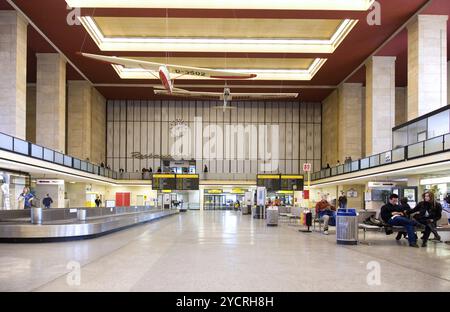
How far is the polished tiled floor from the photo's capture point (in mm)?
6145

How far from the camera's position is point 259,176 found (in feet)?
131

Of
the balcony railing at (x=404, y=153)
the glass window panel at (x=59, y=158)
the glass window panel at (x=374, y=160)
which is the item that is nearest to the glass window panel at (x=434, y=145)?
the balcony railing at (x=404, y=153)

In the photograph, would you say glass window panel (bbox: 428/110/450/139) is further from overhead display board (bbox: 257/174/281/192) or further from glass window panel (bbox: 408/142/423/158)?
overhead display board (bbox: 257/174/281/192)

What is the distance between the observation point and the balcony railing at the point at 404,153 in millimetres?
21656

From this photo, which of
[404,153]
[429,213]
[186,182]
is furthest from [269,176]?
[429,213]

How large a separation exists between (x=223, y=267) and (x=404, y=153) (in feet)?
68.9

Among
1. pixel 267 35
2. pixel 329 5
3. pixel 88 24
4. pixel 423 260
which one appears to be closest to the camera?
pixel 423 260

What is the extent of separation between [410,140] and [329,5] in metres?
9.40

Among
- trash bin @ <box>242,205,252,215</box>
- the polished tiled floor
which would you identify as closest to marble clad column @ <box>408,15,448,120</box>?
trash bin @ <box>242,205,252,215</box>

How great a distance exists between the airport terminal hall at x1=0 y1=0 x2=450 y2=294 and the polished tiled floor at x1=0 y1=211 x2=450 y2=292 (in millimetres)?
47

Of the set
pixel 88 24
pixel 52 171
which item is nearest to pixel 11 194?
pixel 52 171

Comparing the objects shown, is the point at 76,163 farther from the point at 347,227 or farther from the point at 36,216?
the point at 347,227

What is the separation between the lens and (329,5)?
2652 cm

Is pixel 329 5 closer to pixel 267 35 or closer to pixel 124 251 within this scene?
pixel 267 35
